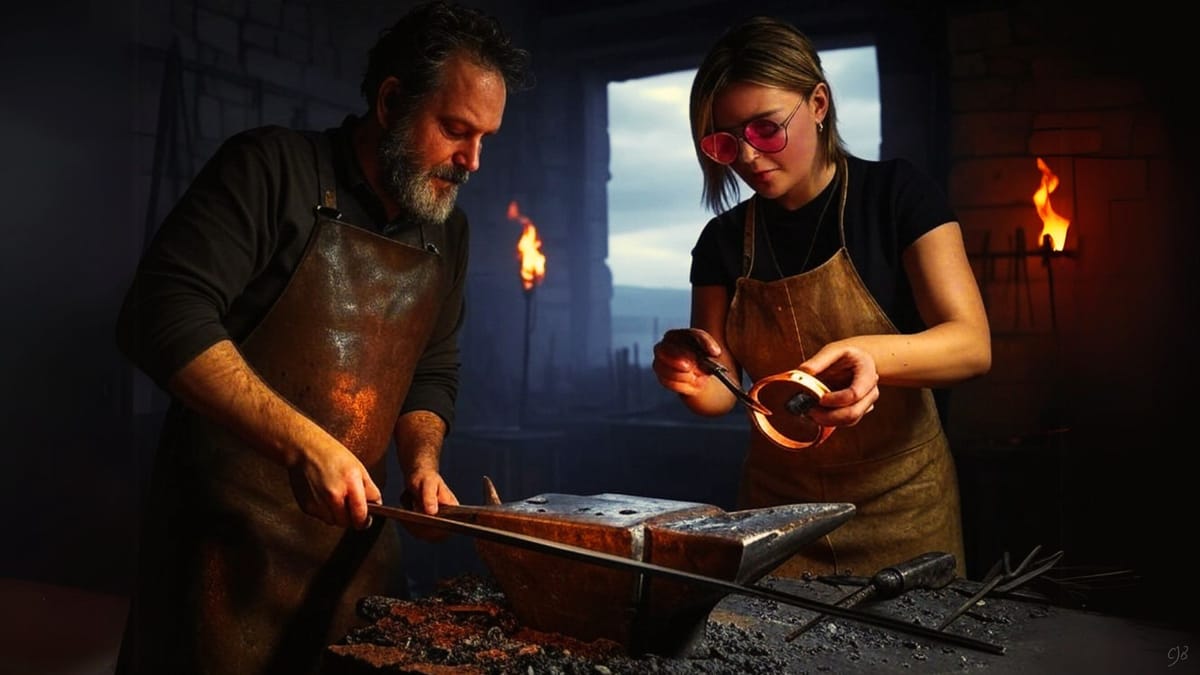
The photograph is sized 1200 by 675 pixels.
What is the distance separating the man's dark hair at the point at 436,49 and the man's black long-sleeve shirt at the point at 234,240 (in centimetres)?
21

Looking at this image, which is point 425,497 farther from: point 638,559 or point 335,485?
point 638,559

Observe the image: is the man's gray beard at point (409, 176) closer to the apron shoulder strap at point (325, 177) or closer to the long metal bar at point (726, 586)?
the apron shoulder strap at point (325, 177)

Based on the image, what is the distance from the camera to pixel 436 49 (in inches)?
86.3

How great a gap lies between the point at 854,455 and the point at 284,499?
1.52 meters

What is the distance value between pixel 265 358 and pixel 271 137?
53 centimetres

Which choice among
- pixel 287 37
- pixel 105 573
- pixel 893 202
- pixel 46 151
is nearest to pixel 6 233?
pixel 46 151

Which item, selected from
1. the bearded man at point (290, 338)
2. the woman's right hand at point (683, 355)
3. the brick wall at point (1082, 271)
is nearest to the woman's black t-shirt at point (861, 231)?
the woman's right hand at point (683, 355)

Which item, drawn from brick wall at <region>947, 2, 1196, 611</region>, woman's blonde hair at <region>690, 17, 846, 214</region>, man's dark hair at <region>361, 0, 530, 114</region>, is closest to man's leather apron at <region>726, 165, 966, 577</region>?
woman's blonde hair at <region>690, 17, 846, 214</region>

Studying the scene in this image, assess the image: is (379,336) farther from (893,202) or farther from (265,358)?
(893,202)

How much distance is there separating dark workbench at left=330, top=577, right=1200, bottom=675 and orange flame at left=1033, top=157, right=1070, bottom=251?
9.90 feet

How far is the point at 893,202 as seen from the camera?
2.42 metres

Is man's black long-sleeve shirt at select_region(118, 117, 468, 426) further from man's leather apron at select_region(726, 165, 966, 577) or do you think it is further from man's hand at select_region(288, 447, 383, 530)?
man's leather apron at select_region(726, 165, 966, 577)

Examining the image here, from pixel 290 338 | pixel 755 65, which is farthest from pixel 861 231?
pixel 290 338

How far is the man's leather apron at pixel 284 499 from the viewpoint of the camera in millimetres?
2051
